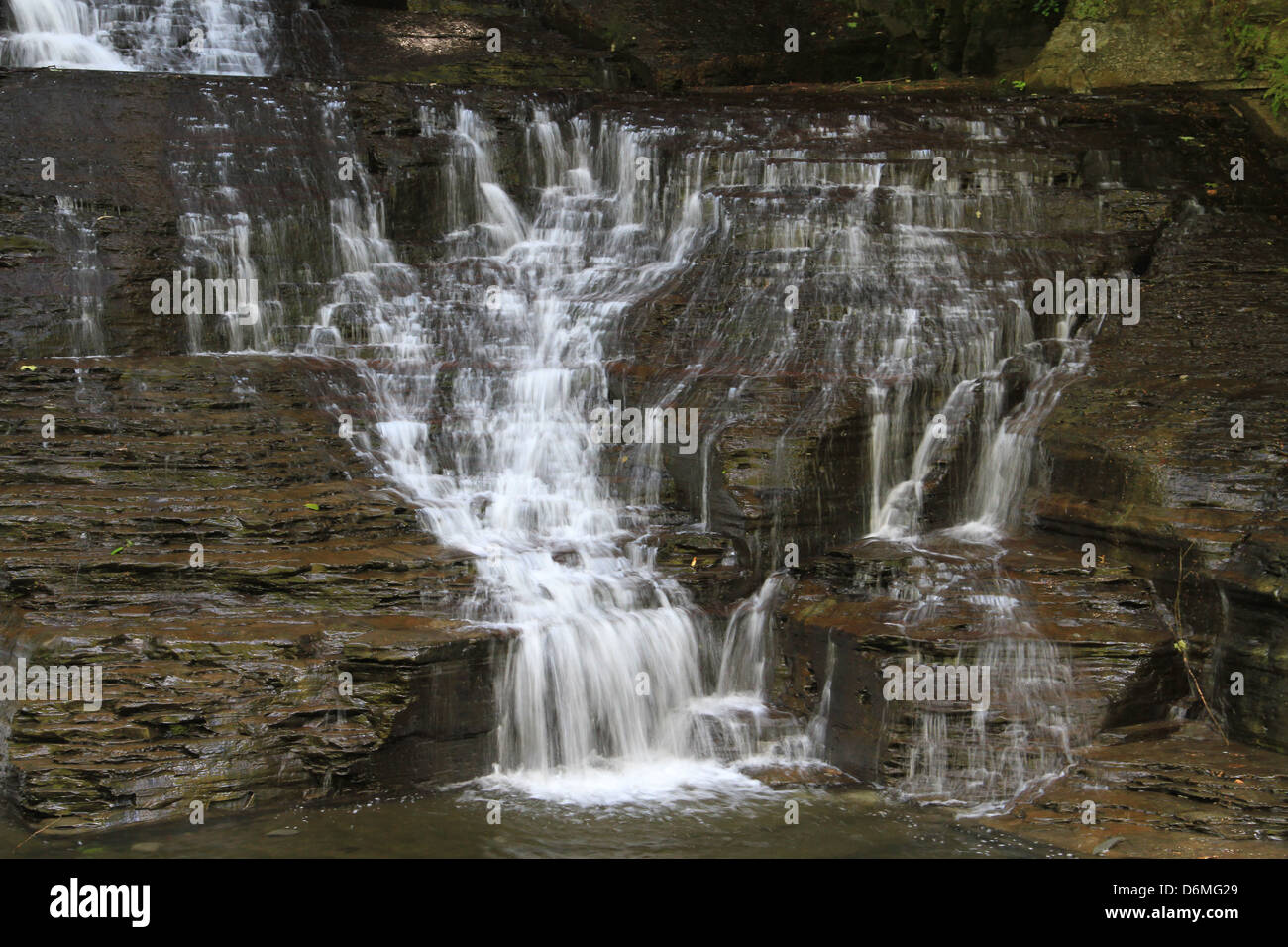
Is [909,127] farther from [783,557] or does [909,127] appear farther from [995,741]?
[995,741]

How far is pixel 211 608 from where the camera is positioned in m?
7.61

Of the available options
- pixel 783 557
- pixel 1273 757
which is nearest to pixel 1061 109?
pixel 783 557

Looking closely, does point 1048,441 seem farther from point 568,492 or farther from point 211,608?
point 211,608

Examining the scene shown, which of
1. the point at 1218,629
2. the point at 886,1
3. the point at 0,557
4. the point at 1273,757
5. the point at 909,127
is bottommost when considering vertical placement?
the point at 1273,757

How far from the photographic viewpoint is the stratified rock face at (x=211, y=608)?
694 centimetres

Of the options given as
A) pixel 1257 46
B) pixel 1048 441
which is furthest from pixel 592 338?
pixel 1257 46

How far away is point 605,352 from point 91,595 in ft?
15.7

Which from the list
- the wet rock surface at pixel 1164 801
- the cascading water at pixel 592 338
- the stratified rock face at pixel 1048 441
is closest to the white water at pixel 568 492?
the cascading water at pixel 592 338

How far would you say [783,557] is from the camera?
29.5 ft

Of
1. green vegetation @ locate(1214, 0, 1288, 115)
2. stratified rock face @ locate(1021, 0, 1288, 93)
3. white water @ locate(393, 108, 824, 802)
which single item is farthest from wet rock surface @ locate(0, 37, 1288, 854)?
stratified rock face @ locate(1021, 0, 1288, 93)

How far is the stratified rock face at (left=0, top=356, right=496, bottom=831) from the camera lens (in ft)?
22.8

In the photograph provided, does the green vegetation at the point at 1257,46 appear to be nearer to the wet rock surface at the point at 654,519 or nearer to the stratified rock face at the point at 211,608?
the wet rock surface at the point at 654,519

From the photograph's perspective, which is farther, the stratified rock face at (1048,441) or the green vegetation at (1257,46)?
the green vegetation at (1257,46)

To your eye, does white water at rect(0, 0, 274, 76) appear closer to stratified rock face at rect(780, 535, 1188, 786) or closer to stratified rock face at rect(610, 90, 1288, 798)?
stratified rock face at rect(610, 90, 1288, 798)
